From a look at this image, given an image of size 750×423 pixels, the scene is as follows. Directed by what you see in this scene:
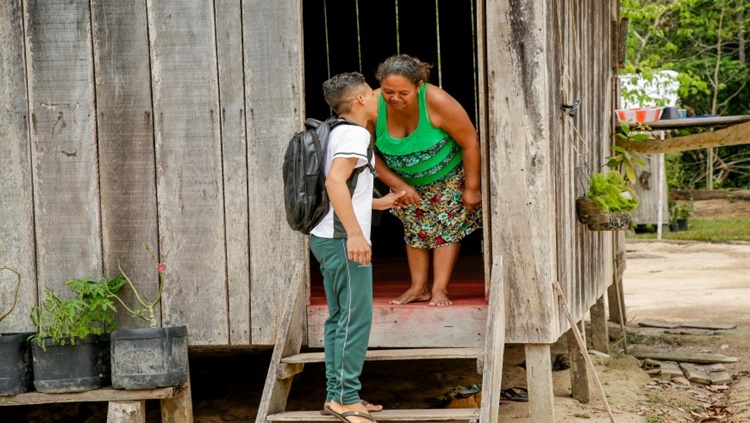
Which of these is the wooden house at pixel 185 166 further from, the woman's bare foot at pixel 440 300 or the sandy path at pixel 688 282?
the sandy path at pixel 688 282

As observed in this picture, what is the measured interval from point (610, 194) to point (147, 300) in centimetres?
288

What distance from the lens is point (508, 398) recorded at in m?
6.62

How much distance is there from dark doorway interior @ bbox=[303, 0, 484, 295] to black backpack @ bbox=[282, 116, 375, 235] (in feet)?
16.7

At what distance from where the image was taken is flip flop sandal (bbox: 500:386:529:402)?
21.7ft

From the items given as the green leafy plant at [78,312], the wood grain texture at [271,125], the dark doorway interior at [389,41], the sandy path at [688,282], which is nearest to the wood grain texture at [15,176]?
the green leafy plant at [78,312]

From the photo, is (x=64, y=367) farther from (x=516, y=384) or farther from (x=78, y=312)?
(x=516, y=384)

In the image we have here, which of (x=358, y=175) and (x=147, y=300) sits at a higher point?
(x=358, y=175)

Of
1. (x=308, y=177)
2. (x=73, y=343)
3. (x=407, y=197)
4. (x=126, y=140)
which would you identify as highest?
(x=126, y=140)

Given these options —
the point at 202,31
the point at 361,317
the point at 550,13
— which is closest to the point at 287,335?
the point at 361,317

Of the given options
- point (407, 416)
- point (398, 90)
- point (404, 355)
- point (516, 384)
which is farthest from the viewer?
point (516, 384)

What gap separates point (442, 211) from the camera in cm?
540

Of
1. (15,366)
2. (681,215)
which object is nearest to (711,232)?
(681,215)

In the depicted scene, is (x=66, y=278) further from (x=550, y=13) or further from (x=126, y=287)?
(x=550, y=13)

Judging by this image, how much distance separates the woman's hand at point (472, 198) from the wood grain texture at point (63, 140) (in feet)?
6.59
